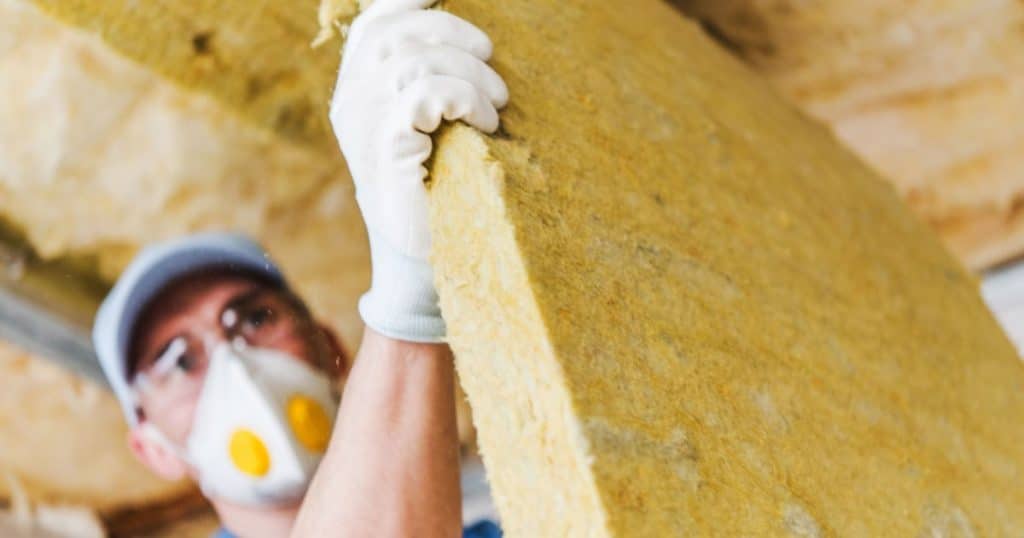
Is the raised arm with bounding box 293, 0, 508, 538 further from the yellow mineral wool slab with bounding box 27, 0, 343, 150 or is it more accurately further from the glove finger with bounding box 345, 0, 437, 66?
the yellow mineral wool slab with bounding box 27, 0, 343, 150

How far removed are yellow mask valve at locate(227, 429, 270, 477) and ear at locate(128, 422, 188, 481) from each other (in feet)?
0.66

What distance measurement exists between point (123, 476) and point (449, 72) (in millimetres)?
1435

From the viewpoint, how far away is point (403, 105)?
0.69 metres

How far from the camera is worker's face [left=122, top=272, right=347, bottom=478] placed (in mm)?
1043

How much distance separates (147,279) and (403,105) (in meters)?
0.77

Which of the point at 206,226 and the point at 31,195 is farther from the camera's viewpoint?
the point at 206,226

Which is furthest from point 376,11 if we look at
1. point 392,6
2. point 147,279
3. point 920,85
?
point 920,85

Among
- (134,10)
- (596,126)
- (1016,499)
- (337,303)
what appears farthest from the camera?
(337,303)

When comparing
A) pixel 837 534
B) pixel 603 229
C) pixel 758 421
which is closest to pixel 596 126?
pixel 603 229

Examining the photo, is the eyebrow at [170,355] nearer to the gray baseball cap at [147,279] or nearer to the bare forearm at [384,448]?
the gray baseball cap at [147,279]

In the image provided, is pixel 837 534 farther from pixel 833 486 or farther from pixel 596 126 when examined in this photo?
pixel 596 126

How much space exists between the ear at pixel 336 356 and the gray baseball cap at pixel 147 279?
113mm

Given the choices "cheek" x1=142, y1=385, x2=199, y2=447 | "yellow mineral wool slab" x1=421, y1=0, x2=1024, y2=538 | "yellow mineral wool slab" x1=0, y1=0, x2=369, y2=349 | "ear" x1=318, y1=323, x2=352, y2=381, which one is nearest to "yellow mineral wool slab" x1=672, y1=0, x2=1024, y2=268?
"yellow mineral wool slab" x1=421, y1=0, x2=1024, y2=538

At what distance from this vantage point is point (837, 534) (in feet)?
2.36
